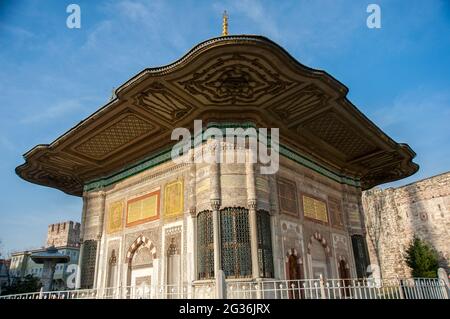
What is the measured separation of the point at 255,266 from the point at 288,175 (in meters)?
3.00

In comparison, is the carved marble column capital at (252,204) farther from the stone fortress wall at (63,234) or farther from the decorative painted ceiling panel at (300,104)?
the stone fortress wall at (63,234)

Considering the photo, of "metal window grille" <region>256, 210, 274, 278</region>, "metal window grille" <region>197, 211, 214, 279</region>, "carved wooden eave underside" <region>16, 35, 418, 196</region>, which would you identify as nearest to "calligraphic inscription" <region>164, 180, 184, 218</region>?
"metal window grille" <region>197, 211, 214, 279</region>

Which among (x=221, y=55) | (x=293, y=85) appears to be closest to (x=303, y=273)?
(x=293, y=85)

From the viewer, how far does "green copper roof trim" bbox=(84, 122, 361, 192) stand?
8719mm

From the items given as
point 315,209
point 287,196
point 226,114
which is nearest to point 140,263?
point 287,196

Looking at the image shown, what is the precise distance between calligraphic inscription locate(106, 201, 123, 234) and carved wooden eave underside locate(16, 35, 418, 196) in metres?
1.26

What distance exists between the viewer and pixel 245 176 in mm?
8094

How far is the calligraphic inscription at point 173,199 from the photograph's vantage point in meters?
8.97

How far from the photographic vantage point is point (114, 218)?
10875mm

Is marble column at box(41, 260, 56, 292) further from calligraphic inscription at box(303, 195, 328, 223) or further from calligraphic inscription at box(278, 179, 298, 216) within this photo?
calligraphic inscription at box(303, 195, 328, 223)

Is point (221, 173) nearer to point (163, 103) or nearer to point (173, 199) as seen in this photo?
point (173, 199)

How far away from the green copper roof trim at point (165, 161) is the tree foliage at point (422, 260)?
1023cm

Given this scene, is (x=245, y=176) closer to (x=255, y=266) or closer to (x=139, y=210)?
(x=255, y=266)

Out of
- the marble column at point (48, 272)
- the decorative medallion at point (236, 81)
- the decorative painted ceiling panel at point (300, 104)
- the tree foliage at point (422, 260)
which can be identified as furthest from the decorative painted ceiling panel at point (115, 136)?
the tree foliage at point (422, 260)
